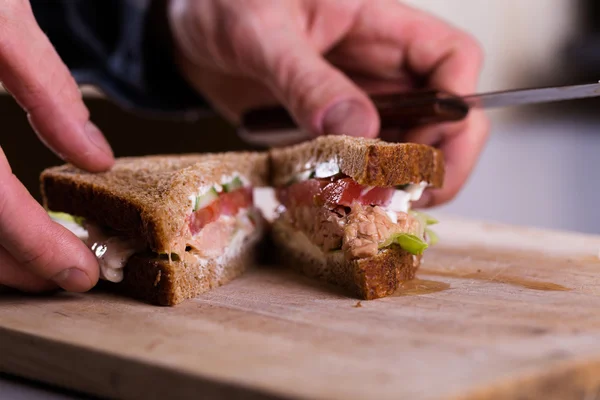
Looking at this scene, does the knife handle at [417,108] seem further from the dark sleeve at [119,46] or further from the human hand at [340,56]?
the dark sleeve at [119,46]

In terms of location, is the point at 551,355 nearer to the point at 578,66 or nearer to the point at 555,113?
the point at 578,66

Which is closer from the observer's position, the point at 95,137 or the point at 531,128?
the point at 95,137

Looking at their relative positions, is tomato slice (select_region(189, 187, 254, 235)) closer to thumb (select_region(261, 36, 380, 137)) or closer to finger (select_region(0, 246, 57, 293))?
thumb (select_region(261, 36, 380, 137))

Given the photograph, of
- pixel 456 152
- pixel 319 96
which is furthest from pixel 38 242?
pixel 456 152

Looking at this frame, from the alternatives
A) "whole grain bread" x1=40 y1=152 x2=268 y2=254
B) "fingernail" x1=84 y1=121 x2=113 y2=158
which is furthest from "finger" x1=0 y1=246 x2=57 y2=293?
"fingernail" x1=84 y1=121 x2=113 y2=158

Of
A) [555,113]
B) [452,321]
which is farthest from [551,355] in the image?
[555,113]

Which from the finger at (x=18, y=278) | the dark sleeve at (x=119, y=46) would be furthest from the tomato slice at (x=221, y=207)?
the dark sleeve at (x=119, y=46)

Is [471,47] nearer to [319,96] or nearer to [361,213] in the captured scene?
[319,96]
